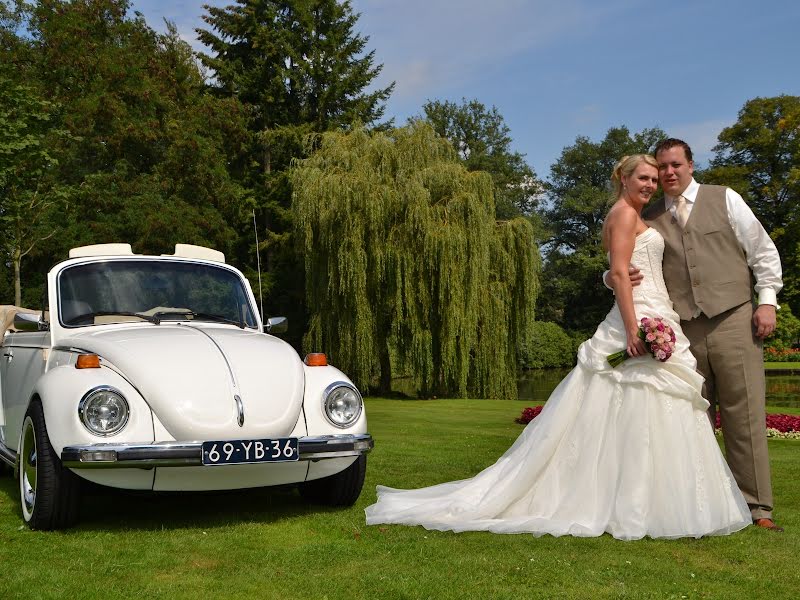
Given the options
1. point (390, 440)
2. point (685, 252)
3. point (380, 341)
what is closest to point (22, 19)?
point (380, 341)

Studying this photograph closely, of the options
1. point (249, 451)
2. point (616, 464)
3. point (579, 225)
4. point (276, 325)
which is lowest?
point (616, 464)

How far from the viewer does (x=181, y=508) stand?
6023 mm

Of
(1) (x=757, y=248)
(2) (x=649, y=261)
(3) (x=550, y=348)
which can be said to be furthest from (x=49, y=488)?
Result: (3) (x=550, y=348)

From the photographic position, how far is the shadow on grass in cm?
544

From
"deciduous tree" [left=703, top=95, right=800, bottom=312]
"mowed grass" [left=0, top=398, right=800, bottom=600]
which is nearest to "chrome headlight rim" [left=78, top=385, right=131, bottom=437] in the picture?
"mowed grass" [left=0, top=398, right=800, bottom=600]

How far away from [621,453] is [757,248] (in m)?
1.56

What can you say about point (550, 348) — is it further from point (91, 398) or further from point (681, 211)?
point (91, 398)

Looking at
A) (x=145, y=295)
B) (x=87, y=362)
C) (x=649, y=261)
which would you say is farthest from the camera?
(x=145, y=295)

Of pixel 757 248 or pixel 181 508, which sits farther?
pixel 181 508

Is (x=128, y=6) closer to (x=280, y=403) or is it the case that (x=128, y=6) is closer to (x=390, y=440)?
(x=390, y=440)

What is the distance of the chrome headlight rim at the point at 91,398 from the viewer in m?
4.88

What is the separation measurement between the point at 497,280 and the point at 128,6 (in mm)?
26426

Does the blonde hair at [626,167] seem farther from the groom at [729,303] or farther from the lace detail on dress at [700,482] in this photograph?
the lace detail on dress at [700,482]

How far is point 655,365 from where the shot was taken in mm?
5219
